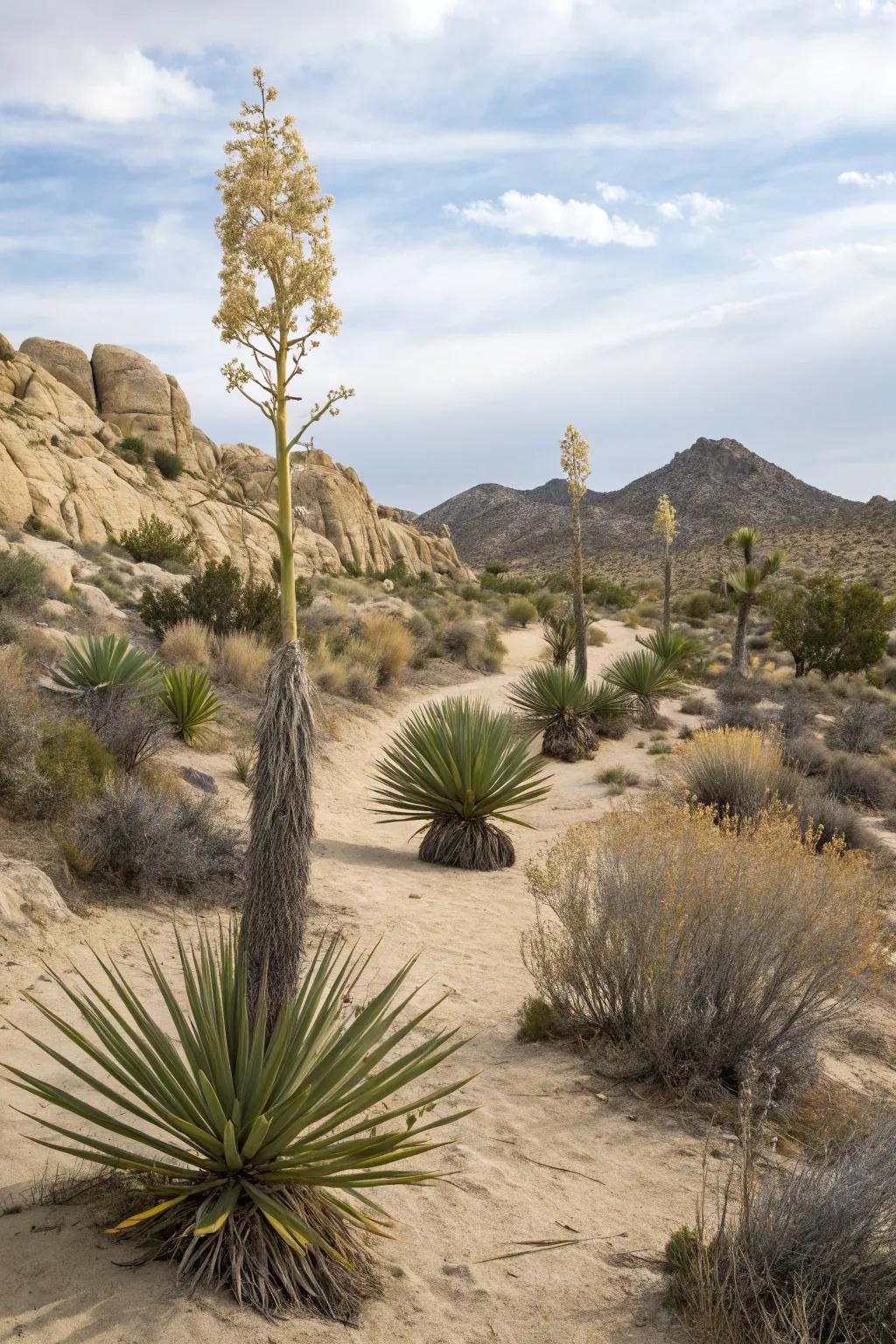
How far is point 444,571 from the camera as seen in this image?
58.3 meters

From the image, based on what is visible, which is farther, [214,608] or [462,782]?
[214,608]

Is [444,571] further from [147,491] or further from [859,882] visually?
[859,882]

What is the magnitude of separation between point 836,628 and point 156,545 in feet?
58.8

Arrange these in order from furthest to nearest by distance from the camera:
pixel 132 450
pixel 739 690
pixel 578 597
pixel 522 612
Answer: pixel 132 450
pixel 522 612
pixel 739 690
pixel 578 597

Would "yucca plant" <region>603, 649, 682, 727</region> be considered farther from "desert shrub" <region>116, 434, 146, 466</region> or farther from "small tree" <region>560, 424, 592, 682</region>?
"desert shrub" <region>116, 434, 146, 466</region>

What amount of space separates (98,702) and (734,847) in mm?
6442

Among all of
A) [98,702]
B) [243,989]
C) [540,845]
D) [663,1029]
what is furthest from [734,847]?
[98,702]

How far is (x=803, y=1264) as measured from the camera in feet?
9.24

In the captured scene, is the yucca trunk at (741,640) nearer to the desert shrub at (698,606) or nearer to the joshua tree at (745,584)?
the joshua tree at (745,584)

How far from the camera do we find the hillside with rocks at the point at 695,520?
2063 inches

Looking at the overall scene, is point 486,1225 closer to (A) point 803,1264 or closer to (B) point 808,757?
(A) point 803,1264

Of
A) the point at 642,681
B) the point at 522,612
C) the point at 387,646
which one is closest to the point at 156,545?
the point at 387,646

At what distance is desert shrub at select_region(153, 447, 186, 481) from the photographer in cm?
3659

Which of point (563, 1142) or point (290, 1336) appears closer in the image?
point (290, 1336)
